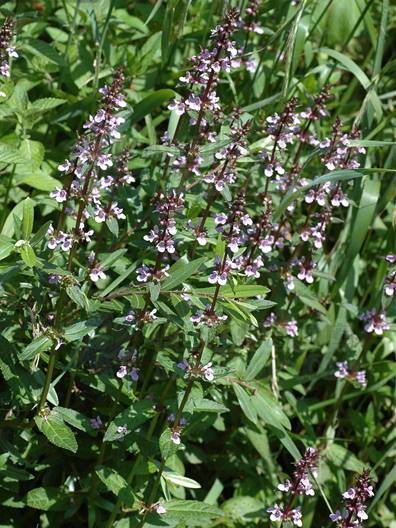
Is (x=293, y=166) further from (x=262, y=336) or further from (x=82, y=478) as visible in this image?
(x=82, y=478)

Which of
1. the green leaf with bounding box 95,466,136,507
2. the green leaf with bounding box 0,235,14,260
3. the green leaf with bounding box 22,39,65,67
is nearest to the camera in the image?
the green leaf with bounding box 0,235,14,260

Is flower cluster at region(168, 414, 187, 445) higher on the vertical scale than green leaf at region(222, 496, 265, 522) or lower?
higher

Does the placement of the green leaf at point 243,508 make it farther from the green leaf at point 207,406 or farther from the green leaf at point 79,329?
the green leaf at point 79,329

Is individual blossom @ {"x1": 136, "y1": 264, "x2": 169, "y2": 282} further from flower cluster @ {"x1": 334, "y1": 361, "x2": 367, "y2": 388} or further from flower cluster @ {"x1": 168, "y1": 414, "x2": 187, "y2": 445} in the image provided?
flower cluster @ {"x1": 334, "y1": 361, "x2": 367, "y2": 388}

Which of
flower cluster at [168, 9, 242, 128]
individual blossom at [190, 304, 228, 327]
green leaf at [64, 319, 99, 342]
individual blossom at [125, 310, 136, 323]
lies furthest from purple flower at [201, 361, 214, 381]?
flower cluster at [168, 9, 242, 128]

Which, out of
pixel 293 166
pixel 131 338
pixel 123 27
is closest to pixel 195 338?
pixel 131 338

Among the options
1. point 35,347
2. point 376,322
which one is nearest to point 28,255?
point 35,347

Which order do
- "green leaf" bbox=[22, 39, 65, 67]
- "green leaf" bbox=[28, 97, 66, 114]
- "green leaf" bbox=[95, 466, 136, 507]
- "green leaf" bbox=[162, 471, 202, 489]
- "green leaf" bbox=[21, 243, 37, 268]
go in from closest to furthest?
1. "green leaf" bbox=[21, 243, 37, 268]
2. "green leaf" bbox=[95, 466, 136, 507]
3. "green leaf" bbox=[162, 471, 202, 489]
4. "green leaf" bbox=[28, 97, 66, 114]
5. "green leaf" bbox=[22, 39, 65, 67]

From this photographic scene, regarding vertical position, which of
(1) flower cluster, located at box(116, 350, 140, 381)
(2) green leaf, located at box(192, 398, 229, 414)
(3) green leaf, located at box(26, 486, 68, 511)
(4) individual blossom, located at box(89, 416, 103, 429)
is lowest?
(3) green leaf, located at box(26, 486, 68, 511)
